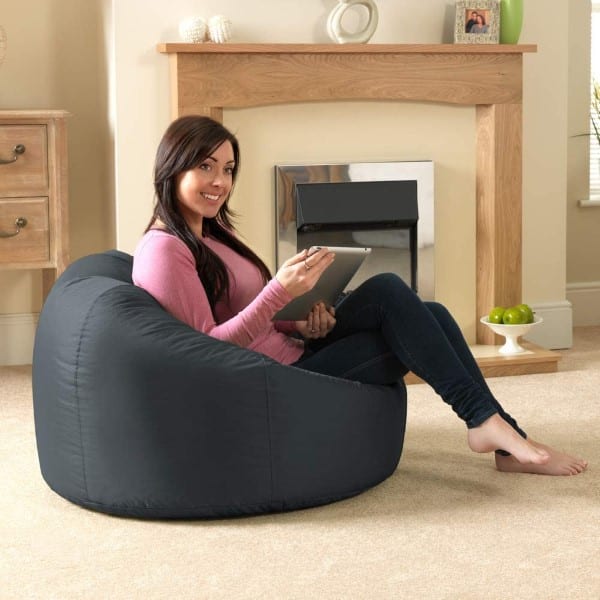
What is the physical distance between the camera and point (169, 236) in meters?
2.87

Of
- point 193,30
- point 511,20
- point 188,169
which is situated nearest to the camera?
point 188,169

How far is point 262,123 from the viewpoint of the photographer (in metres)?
4.49

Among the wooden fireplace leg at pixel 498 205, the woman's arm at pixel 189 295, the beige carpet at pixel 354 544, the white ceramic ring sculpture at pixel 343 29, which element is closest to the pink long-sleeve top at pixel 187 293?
the woman's arm at pixel 189 295

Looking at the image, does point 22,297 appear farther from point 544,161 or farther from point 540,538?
point 540,538

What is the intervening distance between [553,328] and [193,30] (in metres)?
2.08

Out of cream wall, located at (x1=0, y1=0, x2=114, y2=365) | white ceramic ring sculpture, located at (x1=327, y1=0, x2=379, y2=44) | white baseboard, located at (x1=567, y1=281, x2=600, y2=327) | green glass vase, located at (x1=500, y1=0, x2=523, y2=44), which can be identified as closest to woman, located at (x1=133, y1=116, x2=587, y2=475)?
white ceramic ring sculpture, located at (x1=327, y1=0, x2=379, y2=44)

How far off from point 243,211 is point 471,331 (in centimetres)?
110

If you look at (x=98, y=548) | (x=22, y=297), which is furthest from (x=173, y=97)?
(x=98, y=548)

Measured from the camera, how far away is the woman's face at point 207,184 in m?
2.95

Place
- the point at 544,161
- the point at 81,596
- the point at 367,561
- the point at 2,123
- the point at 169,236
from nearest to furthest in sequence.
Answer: the point at 81,596 < the point at 367,561 < the point at 169,236 < the point at 2,123 < the point at 544,161

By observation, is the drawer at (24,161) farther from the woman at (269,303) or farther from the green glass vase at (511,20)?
the green glass vase at (511,20)

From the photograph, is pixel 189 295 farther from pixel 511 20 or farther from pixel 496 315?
pixel 511 20

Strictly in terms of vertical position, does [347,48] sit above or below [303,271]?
above

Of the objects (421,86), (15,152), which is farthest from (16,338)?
(421,86)
